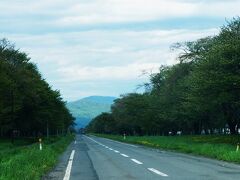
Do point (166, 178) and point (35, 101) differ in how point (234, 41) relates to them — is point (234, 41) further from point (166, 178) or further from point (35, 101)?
point (35, 101)

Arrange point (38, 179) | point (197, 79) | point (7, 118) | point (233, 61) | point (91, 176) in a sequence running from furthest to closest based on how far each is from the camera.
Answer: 1. point (7, 118)
2. point (197, 79)
3. point (233, 61)
4. point (91, 176)
5. point (38, 179)

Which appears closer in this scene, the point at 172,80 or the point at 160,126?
the point at 172,80

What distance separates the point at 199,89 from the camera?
46.2 meters

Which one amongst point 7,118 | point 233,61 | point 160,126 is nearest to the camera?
point 233,61

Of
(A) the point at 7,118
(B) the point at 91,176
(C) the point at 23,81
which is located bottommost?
(B) the point at 91,176

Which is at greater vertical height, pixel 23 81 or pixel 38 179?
pixel 23 81

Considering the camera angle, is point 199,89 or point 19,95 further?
point 19,95

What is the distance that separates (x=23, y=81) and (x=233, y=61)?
115ft

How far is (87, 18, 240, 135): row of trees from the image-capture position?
42.9 metres

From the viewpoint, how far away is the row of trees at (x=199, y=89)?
42.9 meters

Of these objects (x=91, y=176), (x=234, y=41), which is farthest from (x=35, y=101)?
(x=91, y=176)

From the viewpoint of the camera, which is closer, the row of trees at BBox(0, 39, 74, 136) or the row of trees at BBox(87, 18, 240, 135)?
the row of trees at BBox(87, 18, 240, 135)

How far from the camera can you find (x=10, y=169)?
1548 cm

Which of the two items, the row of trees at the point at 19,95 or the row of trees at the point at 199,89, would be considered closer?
the row of trees at the point at 199,89
